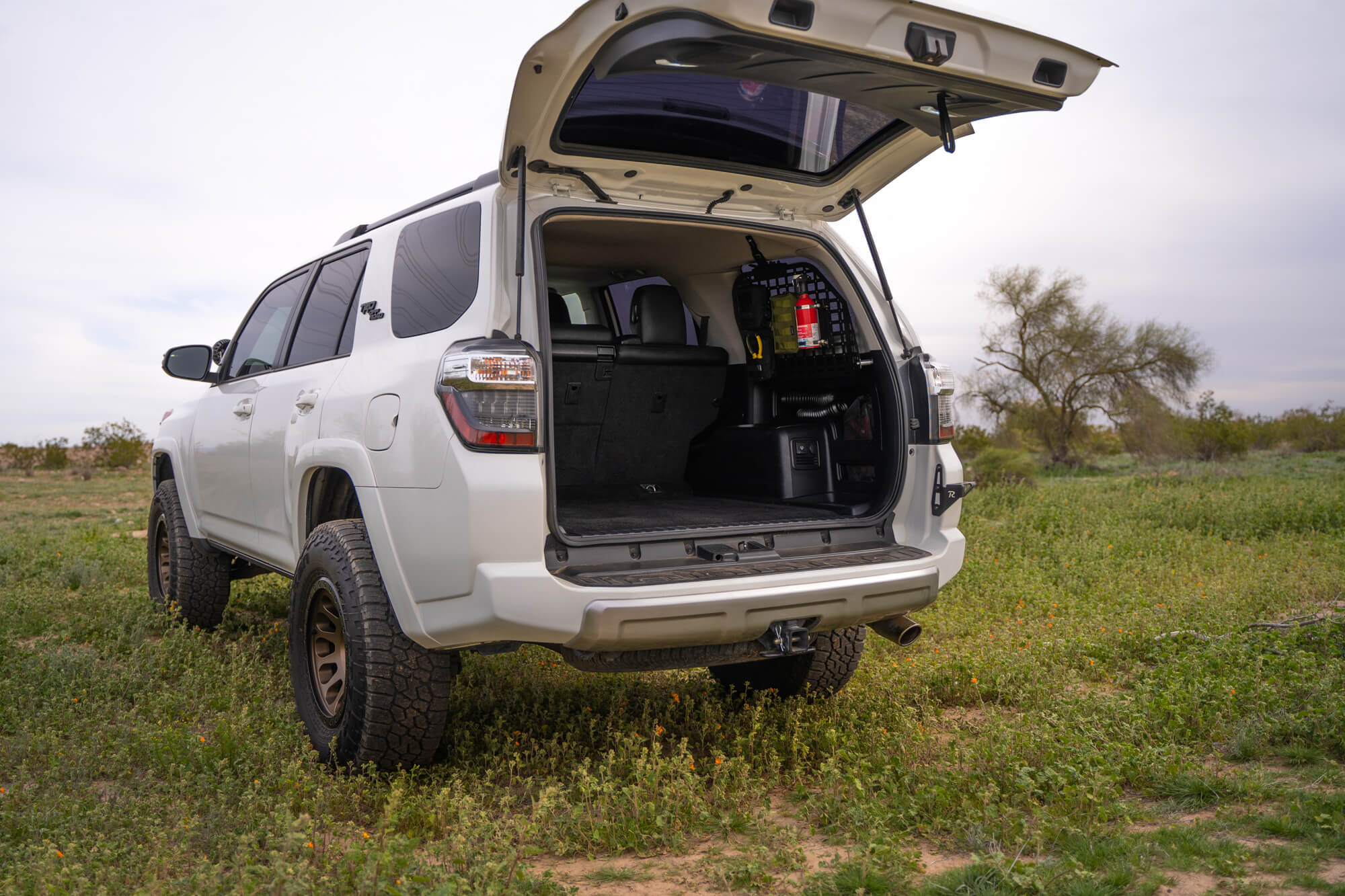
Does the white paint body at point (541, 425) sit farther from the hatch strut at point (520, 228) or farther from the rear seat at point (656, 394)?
the rear seat at point (656, 394)

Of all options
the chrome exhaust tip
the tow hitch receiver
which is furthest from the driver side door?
the chrome exhaust tip

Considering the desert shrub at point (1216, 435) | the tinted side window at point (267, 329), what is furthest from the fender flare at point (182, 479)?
the desert shrub at point (1216, 435)

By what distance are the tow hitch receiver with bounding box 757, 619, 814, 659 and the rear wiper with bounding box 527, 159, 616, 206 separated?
64.0 inches

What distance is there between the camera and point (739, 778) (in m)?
3.24

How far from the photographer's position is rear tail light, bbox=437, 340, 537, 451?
2.84 m

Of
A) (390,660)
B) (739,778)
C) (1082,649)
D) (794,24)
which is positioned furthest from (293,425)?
(1082,649)

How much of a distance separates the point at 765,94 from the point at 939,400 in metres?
1.33

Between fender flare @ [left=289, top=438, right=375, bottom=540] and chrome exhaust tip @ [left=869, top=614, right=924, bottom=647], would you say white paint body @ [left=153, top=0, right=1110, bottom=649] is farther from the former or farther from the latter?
chrome exhaust tip @ [left=869, top=614, right=924, bottom=647]

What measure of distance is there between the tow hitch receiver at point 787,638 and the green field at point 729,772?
0.46 metres

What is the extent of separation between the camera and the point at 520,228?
124 inches

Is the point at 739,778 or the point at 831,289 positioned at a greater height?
the point at 831,289

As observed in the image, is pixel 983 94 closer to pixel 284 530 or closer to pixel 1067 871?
pixel 1067 871

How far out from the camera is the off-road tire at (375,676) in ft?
10.2

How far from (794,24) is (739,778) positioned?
92.4 inches
